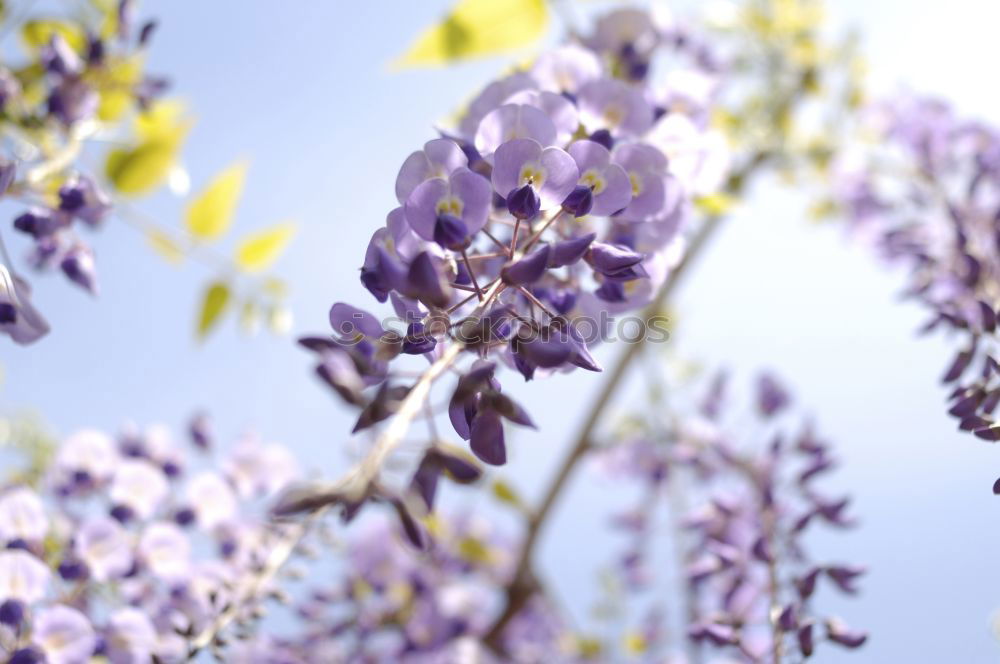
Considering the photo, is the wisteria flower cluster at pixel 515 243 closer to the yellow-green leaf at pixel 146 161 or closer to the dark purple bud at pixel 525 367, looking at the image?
the dark purple bud at pixel 525 367

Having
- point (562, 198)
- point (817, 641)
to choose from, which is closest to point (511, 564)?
point (817, 641)

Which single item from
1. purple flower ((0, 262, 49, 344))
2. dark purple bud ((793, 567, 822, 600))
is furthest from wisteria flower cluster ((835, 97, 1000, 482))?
purple flower ((0, 262, 49, 344))

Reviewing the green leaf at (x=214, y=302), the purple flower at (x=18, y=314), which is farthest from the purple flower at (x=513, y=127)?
the green leaf at (x=214, y=302)

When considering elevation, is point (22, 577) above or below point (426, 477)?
below

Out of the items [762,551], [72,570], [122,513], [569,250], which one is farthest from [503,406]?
[122,513]

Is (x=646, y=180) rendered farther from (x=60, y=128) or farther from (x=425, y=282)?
(x=60, y=128)

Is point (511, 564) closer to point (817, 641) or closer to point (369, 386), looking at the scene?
point (817, 641)
